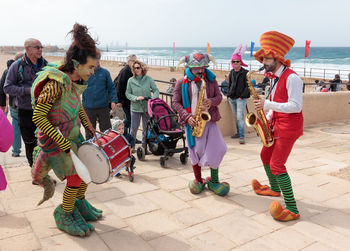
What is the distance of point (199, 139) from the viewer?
4449 millimetres

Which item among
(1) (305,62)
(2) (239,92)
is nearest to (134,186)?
(2) (239,92)

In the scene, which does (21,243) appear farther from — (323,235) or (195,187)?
(323,235)

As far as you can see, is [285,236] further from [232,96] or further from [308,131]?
[308,131]

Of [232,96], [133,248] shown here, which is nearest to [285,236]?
[133,248]

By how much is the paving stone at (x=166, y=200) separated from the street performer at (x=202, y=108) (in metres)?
0.53

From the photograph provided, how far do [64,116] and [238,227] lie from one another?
213 cm

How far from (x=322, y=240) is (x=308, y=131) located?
5604 mm

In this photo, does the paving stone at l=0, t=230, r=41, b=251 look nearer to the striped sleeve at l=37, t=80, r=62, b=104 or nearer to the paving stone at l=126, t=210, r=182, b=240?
the paving stone at l=126, t=210, r=182, b=240

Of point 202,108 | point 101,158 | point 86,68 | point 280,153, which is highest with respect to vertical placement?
point 86,68

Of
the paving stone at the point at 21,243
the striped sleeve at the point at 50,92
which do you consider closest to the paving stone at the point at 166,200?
the paving stone at the point at 21,243

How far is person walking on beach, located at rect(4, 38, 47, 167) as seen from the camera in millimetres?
4691

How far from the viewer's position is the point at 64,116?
10.6ft

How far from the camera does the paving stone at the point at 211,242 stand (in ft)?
10.8

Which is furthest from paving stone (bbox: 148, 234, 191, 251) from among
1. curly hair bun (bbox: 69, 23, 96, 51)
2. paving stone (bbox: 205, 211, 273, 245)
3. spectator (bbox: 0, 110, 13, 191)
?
curly hair bun (bbox: 69, 23, 96, 51)
